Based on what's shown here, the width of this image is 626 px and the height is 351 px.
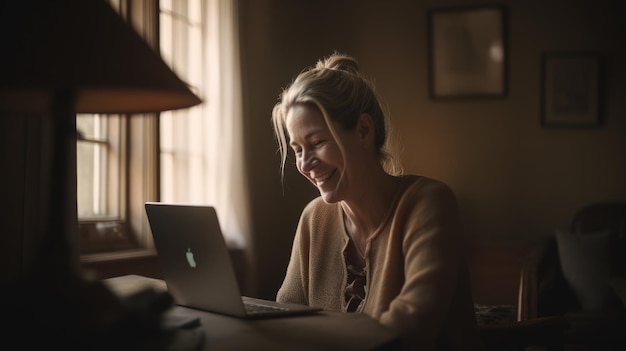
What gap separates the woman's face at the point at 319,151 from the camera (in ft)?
5.08

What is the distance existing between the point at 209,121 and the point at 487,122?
1.89 meters

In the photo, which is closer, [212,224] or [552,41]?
[212,224]

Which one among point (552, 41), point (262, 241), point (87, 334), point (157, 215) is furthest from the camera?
point (552, 41)

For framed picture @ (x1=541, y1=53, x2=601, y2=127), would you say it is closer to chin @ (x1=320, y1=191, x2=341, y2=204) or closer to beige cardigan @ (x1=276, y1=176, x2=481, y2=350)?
beige cardigan @ (x1=276, y1=176, x2=481, y2=350)

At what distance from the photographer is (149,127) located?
8.89ft

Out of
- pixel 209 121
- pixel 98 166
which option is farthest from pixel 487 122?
pixel 98 166

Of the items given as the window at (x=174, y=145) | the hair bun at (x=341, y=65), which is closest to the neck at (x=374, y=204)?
the hair bun at (x=341, y=65)

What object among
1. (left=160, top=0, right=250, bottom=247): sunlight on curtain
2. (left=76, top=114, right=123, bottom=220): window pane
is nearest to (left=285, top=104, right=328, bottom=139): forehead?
(left=76, top=114, right=123, bottom=220): window pane

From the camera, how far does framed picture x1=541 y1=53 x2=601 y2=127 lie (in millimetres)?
4094

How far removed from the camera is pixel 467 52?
4.26 metres

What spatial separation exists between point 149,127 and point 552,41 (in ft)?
8.74

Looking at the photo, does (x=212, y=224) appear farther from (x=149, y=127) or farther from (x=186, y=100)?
(x=149, y=127)

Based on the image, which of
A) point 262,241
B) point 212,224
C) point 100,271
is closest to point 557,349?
point 212,224

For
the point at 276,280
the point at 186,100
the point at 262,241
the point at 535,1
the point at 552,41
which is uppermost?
the point at 535,1
